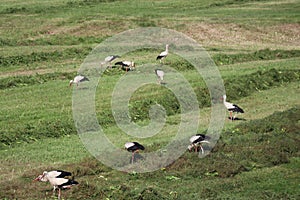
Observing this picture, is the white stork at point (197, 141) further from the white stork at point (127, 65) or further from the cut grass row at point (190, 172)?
the white stork at point (127, 65)

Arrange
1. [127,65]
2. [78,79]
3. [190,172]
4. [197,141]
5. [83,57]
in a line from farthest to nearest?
[83,57] → [127,65] → [78,79] → [197,141] → [190,172]

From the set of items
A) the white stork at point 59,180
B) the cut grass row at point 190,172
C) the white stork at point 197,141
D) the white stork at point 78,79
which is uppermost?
the white stork at point 78,79

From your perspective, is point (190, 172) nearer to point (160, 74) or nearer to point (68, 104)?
point (68, 104)

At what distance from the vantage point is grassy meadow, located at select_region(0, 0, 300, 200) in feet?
62.0

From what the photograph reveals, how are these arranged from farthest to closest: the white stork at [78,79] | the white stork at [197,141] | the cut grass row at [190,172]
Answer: the white stork at [78,79], the white stork at [197,141], the cut grass row at [190,172]

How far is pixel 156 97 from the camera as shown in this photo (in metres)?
29.4

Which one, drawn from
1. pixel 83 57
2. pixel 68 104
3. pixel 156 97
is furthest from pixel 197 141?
pixel 83 57

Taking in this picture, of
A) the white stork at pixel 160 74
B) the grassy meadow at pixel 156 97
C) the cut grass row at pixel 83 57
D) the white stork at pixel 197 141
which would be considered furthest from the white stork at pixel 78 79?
the white stork at pixel 197 141

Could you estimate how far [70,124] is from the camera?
→ 25484 mm

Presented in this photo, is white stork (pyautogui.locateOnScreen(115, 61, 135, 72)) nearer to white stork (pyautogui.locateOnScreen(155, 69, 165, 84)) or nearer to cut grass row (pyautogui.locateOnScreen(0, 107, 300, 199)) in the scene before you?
white stork (pyautogui.locateOnScreen(155, 69, 165, 84))

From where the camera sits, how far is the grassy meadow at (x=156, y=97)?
18.9 meters

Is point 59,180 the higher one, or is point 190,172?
point 59,180

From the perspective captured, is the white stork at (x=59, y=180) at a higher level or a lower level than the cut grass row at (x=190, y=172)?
higher

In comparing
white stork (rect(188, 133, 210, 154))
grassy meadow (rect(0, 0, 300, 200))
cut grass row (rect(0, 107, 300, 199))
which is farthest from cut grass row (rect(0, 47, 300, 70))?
white stork (rect(188, 133, 210, 154))
